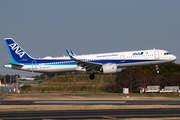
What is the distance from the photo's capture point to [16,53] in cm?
5478

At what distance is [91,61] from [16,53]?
15.7 meters

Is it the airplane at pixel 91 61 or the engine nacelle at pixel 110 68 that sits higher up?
the airplane at pixel 91 61

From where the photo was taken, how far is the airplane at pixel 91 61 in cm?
4922

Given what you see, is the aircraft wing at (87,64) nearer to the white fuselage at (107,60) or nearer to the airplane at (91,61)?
the airplane at (91,61)

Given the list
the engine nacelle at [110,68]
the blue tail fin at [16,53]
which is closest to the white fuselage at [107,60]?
the engine nacelle at [110,68]

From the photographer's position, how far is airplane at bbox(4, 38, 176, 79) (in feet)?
161

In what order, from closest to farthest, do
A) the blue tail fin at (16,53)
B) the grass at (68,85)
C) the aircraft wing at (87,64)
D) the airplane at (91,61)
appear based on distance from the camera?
the aircraft wing at (87,64) → the airplane at (91,61) → the blue tail fin at (16,53) → the grass at (68,85)

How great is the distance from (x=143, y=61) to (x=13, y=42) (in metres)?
26.9

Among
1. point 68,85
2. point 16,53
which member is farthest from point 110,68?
point 68,85

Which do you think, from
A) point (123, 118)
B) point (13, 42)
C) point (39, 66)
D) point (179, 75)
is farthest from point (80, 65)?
point (179, 75)

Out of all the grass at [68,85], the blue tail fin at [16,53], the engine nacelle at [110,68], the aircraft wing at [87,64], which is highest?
the blue tail fin at [16,53]

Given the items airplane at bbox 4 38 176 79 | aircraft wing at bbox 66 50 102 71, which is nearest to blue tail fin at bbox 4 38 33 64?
airplane at bbox 4 38 176 79

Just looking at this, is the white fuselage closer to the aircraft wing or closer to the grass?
the aircraft wing

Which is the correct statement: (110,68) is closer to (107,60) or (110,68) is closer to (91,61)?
(107,60)
